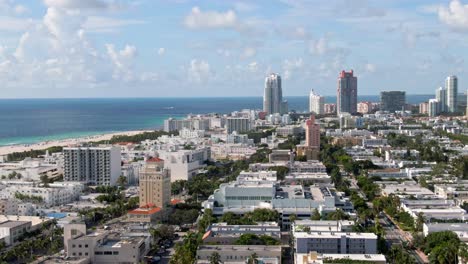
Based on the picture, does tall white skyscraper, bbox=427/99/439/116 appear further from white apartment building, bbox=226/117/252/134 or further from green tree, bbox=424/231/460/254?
green tree, bbox=424/231/460/254

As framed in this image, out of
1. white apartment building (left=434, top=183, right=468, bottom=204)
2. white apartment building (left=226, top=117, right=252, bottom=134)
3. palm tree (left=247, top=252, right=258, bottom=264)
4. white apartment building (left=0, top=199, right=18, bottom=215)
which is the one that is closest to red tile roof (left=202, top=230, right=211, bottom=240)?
palm tree (left=247, top=252, right=258, bottom=264)

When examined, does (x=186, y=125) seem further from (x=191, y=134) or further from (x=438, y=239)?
(x=438, y=239)

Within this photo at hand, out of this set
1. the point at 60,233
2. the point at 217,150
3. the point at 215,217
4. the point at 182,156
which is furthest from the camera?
the point at 217,150

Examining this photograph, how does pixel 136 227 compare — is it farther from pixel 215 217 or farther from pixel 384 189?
pixel 384 189

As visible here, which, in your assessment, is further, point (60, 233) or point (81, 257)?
point (60, 233)

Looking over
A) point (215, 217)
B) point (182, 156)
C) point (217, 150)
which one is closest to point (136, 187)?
point (182, 156)

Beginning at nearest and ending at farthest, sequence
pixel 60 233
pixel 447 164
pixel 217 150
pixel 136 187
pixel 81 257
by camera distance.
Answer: pixel 81 257, pixel 60 233, pixel 136 187, pixel 447 164, pixel 217 150

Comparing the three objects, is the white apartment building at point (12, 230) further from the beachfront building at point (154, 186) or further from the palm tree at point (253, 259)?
the palm tree at point (253, 259)
